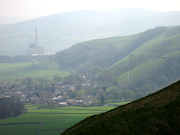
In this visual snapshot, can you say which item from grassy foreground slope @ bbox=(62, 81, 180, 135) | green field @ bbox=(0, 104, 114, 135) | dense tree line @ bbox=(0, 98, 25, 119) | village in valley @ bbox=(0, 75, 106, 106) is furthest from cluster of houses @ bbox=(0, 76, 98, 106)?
grassy foreground slope @ bbox=(62, 81, 180, 135)

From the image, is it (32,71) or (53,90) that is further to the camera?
(32,71)

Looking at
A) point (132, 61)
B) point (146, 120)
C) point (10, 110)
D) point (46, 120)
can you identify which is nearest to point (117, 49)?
point (132, 61)

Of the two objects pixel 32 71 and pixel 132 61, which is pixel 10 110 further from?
pixel 32 71

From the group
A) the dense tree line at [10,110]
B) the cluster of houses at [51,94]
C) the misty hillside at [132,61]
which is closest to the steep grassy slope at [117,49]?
the misty hillside at [132,61]

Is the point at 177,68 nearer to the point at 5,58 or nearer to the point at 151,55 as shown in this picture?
the point at 151,55

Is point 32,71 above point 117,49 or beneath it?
beneath

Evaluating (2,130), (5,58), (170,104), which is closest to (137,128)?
(170,104)
